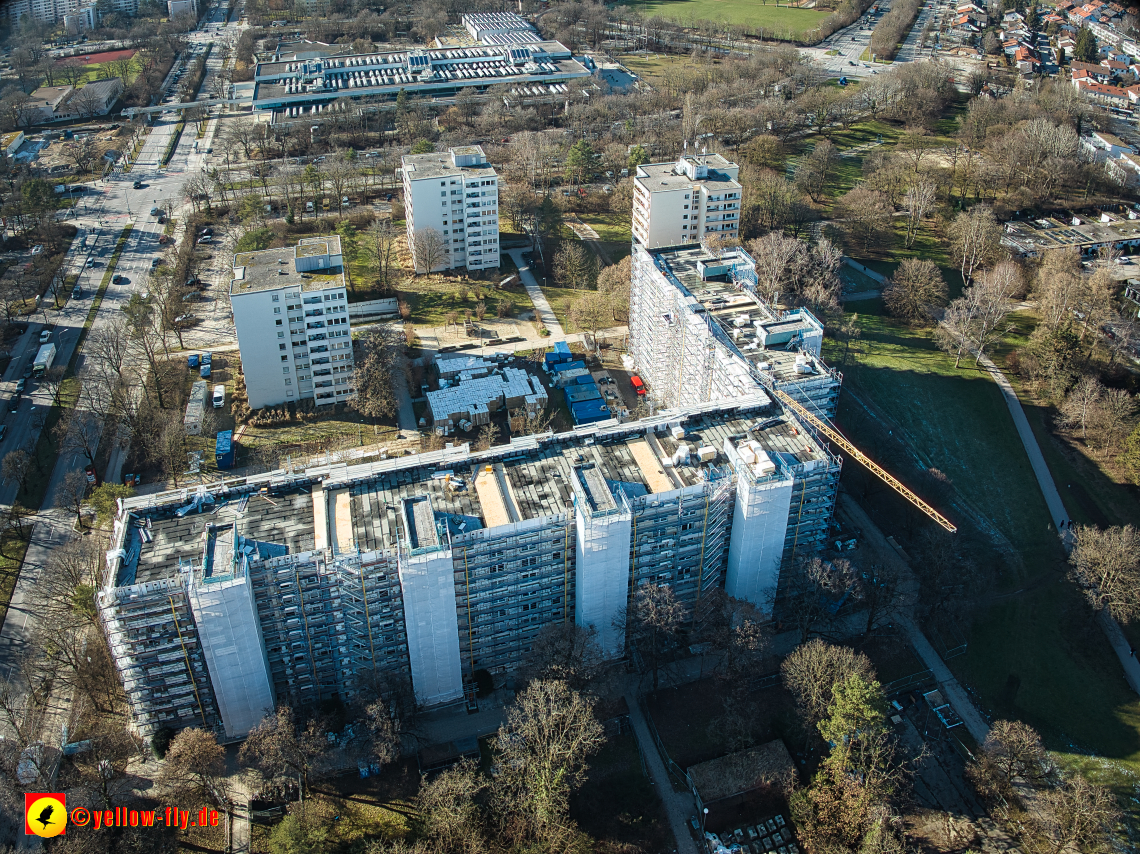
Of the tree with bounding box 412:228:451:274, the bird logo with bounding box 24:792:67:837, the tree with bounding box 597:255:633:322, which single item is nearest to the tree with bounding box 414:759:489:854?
the bird logo with bounding box 24:792:67:837

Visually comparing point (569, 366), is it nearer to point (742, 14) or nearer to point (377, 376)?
point (377, 376)

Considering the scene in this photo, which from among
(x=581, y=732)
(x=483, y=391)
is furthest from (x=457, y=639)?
(x=483, y=391)

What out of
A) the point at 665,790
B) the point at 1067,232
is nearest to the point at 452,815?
the point at 665,790

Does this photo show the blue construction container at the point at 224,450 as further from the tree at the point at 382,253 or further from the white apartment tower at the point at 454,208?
the white apartment tower at the point at 454,208

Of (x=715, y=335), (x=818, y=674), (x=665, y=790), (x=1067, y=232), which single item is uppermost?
(x=715, y=335)

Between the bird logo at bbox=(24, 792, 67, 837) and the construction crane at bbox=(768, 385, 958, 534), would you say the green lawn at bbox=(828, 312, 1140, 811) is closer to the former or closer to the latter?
the construction crane at bbox=(768, 385, 958, 534)

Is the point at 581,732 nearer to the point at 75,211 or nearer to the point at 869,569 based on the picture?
the point at 869,569
